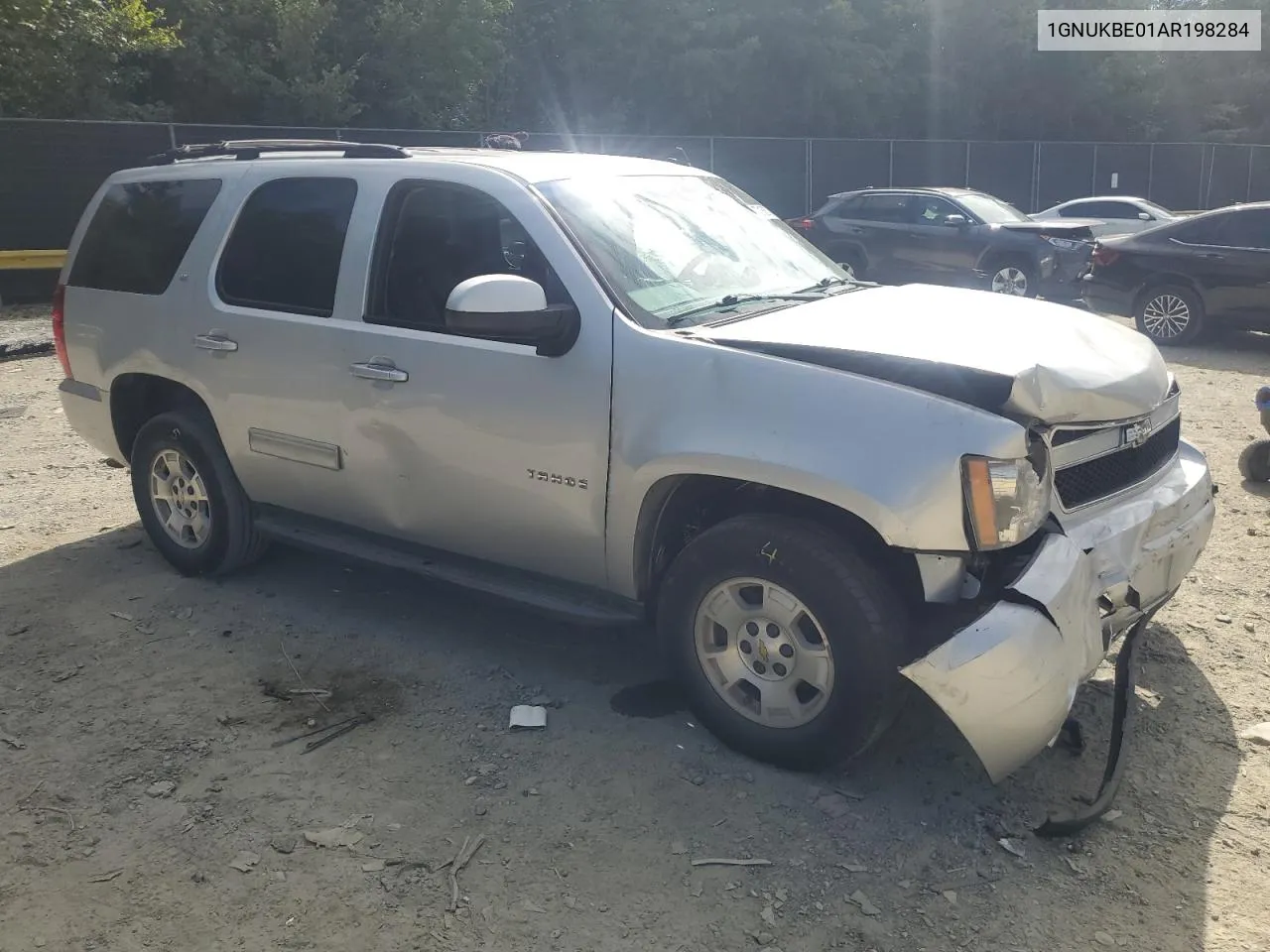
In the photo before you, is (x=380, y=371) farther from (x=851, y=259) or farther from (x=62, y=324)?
(x=851, y=259)

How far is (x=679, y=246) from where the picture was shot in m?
4.12

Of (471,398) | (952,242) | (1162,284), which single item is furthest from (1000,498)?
(952,242)

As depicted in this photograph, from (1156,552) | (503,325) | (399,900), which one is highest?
(503,325)

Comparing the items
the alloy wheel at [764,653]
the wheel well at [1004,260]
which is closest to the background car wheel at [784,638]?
the alloy wheel at [764,653]

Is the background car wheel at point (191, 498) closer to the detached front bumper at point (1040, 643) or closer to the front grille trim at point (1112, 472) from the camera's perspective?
the detached front bumper at point (1040, 643)

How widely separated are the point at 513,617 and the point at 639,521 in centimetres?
135

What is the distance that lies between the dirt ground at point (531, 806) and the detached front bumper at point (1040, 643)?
422 mm

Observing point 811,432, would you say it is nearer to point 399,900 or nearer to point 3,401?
point 399,900

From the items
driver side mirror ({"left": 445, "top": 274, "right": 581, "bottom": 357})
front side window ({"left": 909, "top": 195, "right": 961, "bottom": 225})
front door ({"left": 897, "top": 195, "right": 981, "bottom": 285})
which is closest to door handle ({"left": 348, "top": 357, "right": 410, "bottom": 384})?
driver side mirror ({"left": 445, "top": 274, "right": 581, "bottom": 357})

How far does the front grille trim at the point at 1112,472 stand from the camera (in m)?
3.33

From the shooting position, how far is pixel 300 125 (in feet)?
72.5

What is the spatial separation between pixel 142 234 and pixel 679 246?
9.29ft

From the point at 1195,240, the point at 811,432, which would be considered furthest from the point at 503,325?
the point at 1195,240

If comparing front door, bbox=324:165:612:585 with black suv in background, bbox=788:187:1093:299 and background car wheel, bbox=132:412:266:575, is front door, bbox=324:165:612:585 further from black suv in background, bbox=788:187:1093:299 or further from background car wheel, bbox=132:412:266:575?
black suv in background, bbox=788:187:1093:299
